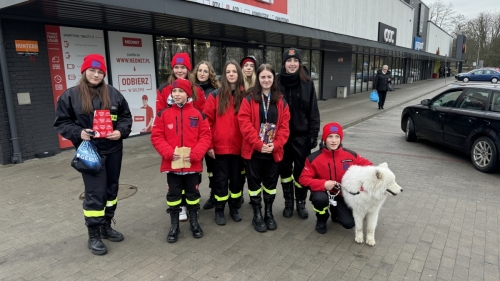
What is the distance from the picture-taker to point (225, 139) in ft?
13.0

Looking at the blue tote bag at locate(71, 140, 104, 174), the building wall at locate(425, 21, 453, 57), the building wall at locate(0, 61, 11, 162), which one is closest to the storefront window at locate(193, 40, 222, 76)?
the building wall at locate(0, 61, 11, 162)

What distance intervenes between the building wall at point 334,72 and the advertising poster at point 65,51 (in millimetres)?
12874

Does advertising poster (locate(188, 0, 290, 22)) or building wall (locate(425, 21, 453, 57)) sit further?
building wall (locate(425, 21, 453, 57))

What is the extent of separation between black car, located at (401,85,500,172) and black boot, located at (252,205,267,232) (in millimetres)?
4680

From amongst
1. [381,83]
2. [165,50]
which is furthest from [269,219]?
[381,83]

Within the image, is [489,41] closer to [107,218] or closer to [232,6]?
[232,6]

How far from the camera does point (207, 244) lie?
369cm

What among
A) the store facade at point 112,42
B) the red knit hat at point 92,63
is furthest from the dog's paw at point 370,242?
the store facade at point 112,42

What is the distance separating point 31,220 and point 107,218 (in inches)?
49.6

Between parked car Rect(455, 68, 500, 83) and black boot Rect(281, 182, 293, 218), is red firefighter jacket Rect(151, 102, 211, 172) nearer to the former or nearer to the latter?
black boot Rect(281, 182, 293, 218)

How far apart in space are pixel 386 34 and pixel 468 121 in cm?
1691

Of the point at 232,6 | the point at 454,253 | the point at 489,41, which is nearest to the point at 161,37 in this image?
the point at 232,6

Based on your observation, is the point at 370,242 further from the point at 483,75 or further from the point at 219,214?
the point at 483,75

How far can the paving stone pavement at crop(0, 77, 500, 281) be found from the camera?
318 centimetres
